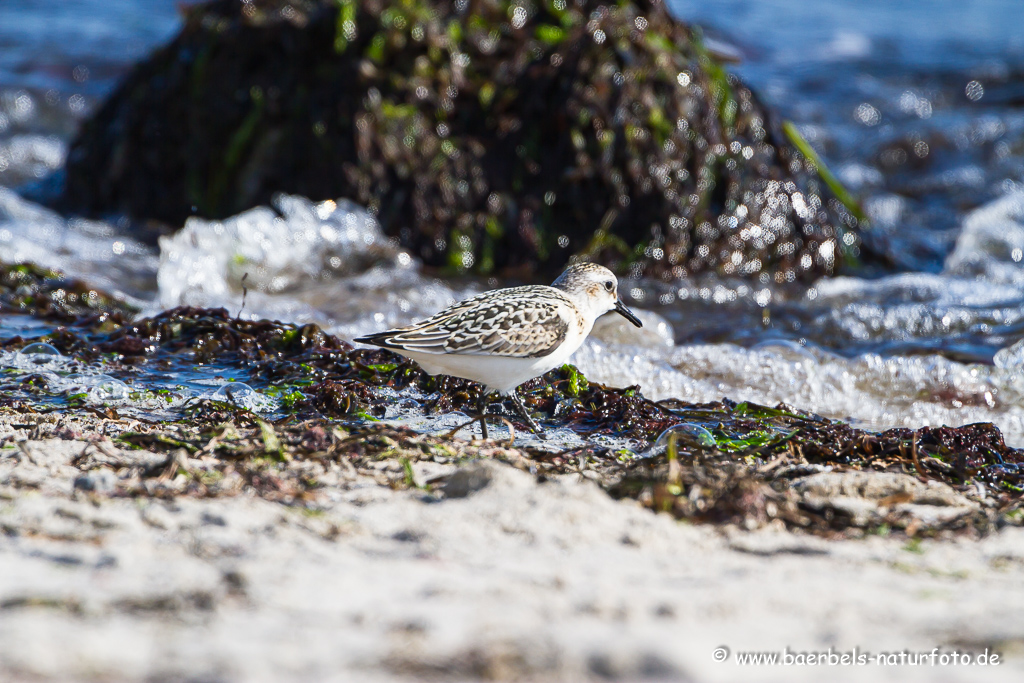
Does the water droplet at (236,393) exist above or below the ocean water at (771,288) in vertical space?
below

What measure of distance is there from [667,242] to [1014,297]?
295cm

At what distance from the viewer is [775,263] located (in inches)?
325

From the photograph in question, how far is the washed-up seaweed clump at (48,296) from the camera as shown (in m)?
6.47

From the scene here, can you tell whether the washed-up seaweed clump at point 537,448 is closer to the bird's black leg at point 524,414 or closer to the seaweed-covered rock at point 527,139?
the bird's black leg at point 524,414

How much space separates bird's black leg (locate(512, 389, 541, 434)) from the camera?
472 cm

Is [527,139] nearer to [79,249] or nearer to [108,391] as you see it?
[79,249]

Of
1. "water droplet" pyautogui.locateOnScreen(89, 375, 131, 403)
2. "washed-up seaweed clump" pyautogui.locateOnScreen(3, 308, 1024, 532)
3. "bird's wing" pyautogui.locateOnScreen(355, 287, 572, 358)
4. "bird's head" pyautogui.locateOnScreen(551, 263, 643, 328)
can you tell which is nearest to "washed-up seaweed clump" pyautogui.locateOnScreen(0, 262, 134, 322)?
"washed-up seaweed clump" pyautogui.locateOnScreen(3, 308, 1024, 532)

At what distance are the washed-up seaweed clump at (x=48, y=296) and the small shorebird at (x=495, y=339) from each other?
3000mm

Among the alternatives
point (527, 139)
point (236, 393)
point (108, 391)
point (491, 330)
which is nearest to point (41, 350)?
point (108, 391)

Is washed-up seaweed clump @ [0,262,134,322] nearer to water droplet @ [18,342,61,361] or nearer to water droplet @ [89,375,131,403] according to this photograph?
water droplet @ [18,342,61,361]

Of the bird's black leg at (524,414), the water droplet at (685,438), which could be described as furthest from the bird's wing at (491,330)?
the water droplet at (685,438)

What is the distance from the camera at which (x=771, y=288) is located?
26.5ft

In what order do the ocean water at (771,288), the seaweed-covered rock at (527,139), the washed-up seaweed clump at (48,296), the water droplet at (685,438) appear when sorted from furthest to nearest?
the seaweed-covered rock at (527,139) < the washed-up seaweed clump at (48,296) < the ocean water at (771,288) < the water droplet at (685,438)

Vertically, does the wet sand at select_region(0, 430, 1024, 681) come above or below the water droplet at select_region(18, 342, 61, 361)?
below
